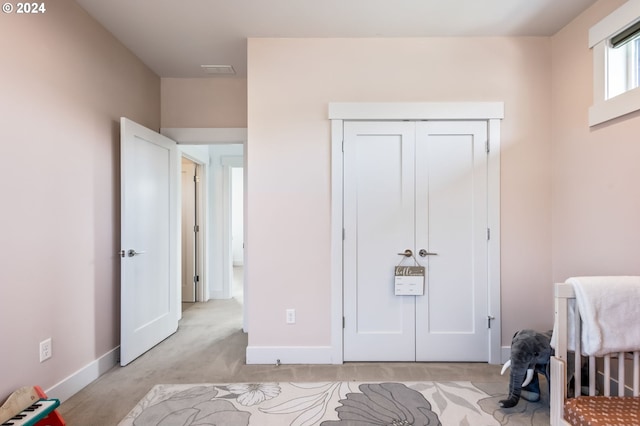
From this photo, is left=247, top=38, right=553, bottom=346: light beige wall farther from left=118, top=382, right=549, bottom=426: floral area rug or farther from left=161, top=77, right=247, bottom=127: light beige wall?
left=161, top=77, right=247, bottom=127: light beige wall

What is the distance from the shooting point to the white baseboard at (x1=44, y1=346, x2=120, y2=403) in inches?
78.3

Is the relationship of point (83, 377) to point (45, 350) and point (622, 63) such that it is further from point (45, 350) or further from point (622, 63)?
point (622, 63)

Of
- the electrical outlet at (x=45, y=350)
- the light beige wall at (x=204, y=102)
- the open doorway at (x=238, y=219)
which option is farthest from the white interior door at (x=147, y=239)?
the open doorway at (x=238, y=219)

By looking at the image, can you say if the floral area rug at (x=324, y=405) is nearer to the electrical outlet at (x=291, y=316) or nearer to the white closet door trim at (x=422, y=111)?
the electrical outlet at (x=291, y=316)

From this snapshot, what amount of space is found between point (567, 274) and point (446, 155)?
1303 millimetres

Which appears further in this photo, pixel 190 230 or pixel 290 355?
pixel 190 230

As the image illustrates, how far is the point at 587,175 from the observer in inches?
86.9

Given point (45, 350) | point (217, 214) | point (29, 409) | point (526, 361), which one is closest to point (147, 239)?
point (45, 350)

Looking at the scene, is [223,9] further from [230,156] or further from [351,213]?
[230,156]

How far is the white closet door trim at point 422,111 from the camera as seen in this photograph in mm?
2518

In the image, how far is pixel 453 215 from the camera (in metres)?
2.55

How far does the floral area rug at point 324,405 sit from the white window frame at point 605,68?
195cm

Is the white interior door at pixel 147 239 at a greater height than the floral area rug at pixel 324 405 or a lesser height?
greater

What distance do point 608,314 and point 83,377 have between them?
3.18 m
